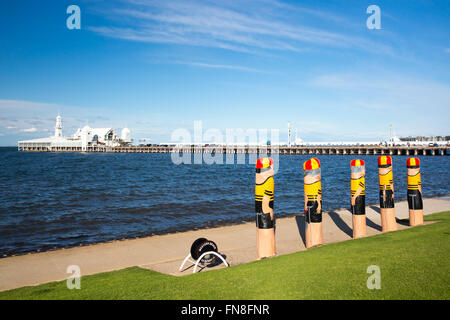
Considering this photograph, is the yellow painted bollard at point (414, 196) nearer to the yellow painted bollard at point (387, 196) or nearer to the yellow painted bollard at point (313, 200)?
the yellow painted bollard at point (387, 196)

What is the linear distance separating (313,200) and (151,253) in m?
4.51

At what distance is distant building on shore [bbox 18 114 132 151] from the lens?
5994 inches

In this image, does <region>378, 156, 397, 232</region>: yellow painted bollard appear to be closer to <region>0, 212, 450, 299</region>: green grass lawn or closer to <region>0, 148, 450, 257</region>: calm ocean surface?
<region>0, 212, 450, 299</region>: green grass lawn

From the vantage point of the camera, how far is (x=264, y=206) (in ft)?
25.3

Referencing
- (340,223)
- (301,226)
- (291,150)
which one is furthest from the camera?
(291,150)

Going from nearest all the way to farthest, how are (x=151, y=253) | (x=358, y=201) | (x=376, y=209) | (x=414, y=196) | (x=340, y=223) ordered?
(x=151, y=253)
(x=358, y=201)
(x=414, y=196)
(x=340, y=223)
(x=376, y=209)

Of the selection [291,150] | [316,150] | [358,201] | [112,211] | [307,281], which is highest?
[291,150]

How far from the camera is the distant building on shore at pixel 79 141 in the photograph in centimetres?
15225

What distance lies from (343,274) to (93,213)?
15.3 m

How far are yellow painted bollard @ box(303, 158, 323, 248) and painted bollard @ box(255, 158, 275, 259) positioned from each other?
3.48ft

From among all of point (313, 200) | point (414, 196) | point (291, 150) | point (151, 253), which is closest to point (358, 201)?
point (313, 200)

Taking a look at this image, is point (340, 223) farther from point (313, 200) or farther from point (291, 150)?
point (291, 150)

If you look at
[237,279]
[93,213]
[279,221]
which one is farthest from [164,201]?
[237,279]

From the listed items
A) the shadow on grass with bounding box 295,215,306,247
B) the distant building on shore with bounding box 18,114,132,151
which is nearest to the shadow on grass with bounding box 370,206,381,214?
the shadow on grass with bounding box 295,215,306,247
